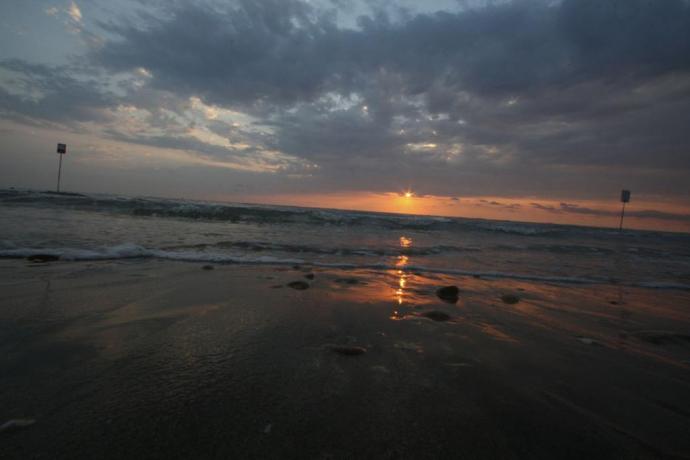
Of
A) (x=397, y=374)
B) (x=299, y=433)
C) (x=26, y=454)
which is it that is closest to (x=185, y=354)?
(x=26, y=454)

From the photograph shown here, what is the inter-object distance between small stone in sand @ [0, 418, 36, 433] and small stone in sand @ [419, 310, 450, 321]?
310 cm

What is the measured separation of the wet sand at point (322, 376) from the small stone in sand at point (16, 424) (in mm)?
30

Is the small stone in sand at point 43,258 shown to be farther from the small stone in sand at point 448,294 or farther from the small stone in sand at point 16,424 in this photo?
the small stone in sand at point 448,294

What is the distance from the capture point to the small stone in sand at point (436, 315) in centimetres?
346

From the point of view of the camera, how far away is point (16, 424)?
146 cm

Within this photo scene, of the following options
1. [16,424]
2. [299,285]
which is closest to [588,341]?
[299,285]

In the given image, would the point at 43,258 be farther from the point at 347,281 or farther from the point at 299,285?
the point at 347,281

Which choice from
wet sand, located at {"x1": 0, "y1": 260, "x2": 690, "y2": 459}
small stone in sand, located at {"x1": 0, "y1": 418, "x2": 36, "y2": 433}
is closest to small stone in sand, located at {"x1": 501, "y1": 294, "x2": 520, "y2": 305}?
wet sand, located at {"x1": 0, "y1": 260, "x2": 690, "y2": 459}

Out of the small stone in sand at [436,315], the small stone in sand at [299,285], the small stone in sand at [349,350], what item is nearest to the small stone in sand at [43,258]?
the small stone in sand at [299,285]

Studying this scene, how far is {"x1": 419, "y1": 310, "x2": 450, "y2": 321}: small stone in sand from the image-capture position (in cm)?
346

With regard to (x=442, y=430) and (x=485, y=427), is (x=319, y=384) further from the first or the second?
(x=485, y=427)

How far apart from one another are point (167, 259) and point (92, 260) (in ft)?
3.67

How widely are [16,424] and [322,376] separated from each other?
4.86ft

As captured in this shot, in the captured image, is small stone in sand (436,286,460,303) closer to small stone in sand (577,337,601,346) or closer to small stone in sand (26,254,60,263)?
small stone in sand (577,337,601,346)
